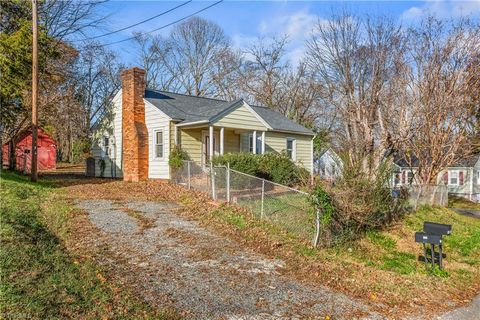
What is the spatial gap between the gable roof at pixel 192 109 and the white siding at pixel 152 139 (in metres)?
0.31

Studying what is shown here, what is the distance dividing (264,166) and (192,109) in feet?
18.2

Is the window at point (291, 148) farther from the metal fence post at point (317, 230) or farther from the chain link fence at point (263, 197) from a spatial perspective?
the metal fence post at point (317, 230)

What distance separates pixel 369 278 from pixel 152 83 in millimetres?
39501

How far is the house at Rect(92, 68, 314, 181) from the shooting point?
17172 millimetres

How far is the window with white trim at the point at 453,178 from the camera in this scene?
36.2 metres

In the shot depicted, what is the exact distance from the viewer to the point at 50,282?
16.7 feet

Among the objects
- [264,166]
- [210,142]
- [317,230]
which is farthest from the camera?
[210,142]

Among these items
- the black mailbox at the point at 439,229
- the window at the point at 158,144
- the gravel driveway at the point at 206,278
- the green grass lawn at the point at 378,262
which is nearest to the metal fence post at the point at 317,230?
the green grass lawn at the point at 378,262

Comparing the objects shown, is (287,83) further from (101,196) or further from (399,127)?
(101,196)

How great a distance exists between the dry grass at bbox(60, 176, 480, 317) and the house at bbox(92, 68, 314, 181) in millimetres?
4539

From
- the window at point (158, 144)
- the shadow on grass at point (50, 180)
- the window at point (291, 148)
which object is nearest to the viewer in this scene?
the shadow on grass at point (50, 180)

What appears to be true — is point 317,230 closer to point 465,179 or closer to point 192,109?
point 192,109

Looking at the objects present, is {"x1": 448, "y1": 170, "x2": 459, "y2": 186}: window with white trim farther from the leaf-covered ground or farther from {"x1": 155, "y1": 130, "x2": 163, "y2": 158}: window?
{"x1": 155, "y1": 130, "x2": 163, "y2": 158}: window

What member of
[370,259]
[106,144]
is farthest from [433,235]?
[106,144]
